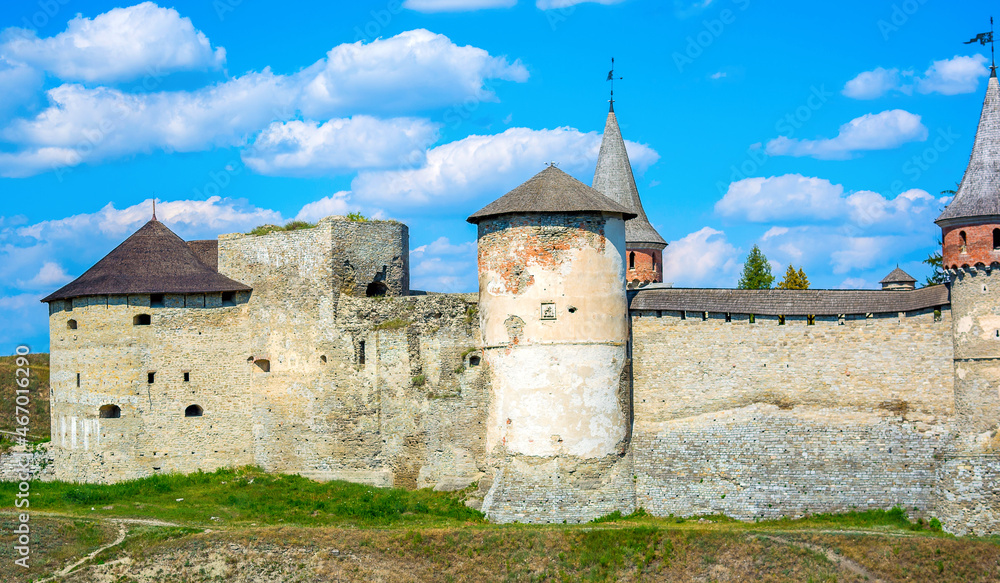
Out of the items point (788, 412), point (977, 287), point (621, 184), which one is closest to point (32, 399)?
point (621, 184)

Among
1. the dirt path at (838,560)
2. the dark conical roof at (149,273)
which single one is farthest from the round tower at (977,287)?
the dark conical roof at (149,273)

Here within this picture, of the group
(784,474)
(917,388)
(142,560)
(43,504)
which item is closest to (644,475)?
(784,474)

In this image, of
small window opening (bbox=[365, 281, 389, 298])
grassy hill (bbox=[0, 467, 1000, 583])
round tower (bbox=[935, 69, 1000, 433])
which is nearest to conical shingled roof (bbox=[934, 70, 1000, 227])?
round tower (bbox=[935, 69, 1000, 433])

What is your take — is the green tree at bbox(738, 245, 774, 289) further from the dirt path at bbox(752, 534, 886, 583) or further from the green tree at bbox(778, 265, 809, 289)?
the dirt path at bbox(752, 534, 886, 583)

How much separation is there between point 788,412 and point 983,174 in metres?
9.25

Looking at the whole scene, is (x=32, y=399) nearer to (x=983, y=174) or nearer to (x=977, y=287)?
(x=977, y=287)

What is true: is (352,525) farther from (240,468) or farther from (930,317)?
(930,317)

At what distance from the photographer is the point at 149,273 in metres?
39.2

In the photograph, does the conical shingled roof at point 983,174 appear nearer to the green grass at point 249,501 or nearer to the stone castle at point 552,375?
the stone castle at point 552,375

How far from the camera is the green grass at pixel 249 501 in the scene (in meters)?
33.4

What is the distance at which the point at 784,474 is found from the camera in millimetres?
32656

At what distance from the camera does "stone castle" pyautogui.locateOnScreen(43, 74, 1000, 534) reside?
31969 mm

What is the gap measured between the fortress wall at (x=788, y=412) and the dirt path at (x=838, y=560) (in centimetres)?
301

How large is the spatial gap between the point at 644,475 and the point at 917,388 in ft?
28.4
